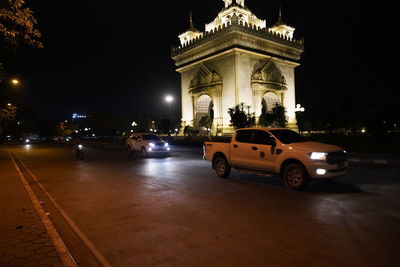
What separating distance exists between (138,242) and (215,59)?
3910cm

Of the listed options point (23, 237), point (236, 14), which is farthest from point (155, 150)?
point (236, 14)

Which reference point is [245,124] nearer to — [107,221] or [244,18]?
[244,18]

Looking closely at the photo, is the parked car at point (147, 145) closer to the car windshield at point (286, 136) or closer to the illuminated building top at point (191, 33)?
the car windshield at point (286, 136)

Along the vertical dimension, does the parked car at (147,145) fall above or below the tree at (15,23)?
below

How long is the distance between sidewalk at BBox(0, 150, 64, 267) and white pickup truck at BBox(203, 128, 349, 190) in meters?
6.65

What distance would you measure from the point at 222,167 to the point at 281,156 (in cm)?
285

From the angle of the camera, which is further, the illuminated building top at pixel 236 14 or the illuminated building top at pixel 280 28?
the illuminated building top at pixel 280 28

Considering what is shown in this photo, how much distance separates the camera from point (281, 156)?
30.0ft

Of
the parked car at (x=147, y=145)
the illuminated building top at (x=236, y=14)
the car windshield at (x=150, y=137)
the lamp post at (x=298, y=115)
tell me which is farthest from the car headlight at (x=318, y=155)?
the illuminated building top at (x=236, y=14)

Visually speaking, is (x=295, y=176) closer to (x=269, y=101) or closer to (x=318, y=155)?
(x=318, y=155)

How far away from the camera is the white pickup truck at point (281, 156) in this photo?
8.43 metres

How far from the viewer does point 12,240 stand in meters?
4.73

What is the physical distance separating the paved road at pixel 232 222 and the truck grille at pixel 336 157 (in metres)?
0.87

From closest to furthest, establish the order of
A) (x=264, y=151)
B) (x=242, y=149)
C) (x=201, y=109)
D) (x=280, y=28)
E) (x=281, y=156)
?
(x=281, y=156) < (x=264, y=151) < (x=242, y=149) < (x=201, y=109) < (x=280, y=28)
